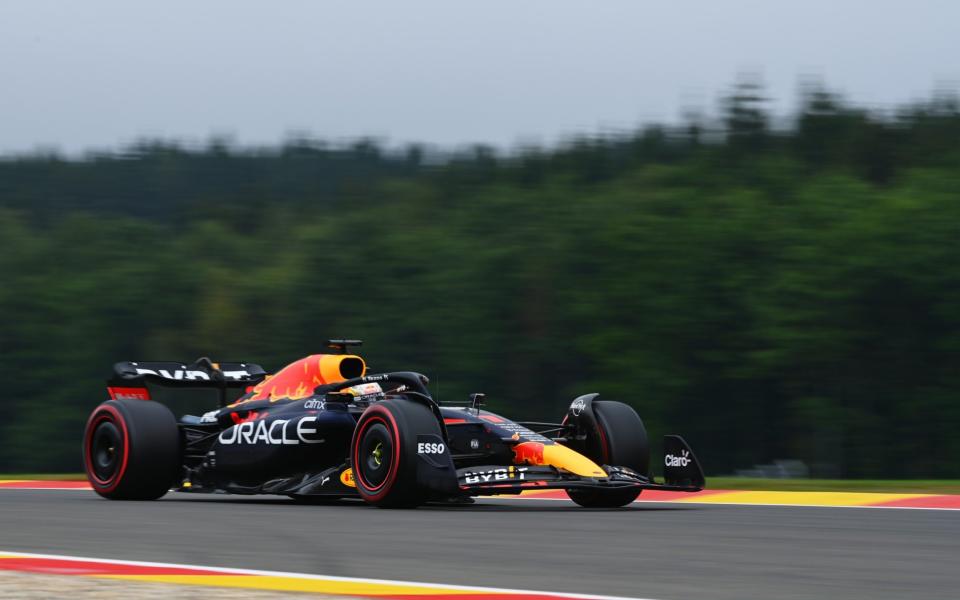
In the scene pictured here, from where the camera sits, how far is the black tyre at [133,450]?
1384cm

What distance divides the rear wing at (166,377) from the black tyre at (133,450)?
89 cm

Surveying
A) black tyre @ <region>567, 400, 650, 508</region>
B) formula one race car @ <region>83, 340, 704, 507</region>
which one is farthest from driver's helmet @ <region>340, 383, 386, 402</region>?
black tyre @ <region>567, 400, 650, 508</region>

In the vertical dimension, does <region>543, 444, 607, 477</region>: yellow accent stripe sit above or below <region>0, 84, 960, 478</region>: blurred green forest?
above

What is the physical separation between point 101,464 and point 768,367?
41015 millimetres

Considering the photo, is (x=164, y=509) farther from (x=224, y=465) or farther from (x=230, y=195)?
(x=230, y=195)

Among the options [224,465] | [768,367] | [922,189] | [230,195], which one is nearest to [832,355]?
[768,367]

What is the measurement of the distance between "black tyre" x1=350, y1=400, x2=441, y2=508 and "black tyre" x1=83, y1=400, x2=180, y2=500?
2435 mm

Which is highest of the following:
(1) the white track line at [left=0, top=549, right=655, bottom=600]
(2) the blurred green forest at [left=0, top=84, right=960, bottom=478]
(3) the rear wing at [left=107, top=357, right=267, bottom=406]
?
(1) the white track line at [left=0, top=549, right=655, bottom=600]

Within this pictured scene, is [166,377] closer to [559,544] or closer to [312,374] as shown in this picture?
[312,374]

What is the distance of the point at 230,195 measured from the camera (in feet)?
390

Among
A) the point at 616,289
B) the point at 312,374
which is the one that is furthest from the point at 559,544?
the point at 616,289

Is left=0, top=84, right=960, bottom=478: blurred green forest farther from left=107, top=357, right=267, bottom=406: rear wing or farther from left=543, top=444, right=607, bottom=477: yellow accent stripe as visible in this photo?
left=543, top=444, right=607, bottom=477: yellow accent stripe

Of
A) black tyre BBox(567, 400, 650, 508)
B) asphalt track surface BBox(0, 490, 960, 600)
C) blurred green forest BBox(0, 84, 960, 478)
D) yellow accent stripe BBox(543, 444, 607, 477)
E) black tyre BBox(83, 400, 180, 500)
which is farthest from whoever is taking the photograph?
blurred green forest BBox(0, 84, 960, 478)

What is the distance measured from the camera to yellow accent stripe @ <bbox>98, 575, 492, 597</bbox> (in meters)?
6.80
